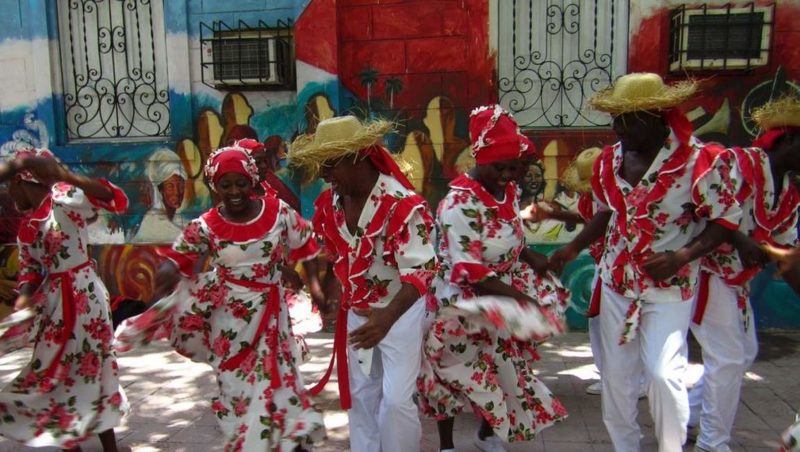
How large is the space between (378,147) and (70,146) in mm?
5741

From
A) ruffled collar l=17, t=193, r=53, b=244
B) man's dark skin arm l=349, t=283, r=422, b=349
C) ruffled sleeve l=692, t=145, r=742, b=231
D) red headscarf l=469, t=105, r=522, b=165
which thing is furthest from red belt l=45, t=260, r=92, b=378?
ruffled sleeve l=692, t=145, r=742, b=231

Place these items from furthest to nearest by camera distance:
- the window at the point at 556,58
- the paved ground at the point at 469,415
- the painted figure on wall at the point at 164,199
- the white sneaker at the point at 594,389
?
the painted figure on wall at the point at 164,199 < the window at the point at 556,58 < the white sneaker at the point at 594,389 < the paved ground at the point at 469,415

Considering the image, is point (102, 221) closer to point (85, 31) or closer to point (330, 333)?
point (85, 31)

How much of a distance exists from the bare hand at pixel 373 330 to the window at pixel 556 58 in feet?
13.9

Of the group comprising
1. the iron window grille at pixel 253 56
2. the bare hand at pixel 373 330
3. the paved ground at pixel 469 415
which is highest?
the iron window grille at pixel 253 56

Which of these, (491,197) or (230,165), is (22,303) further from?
(491,197)

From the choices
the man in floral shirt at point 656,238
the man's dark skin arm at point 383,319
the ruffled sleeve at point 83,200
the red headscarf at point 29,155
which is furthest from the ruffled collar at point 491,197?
the red headscarf at point 29,155

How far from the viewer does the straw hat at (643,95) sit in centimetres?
285

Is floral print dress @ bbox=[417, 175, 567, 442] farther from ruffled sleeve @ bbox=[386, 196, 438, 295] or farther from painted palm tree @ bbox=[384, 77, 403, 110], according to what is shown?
painted palm tree @ bbox=[384, 77, 403, 110]

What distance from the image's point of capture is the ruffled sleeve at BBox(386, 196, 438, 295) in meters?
2.70

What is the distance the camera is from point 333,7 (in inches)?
248

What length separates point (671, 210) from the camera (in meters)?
2.90

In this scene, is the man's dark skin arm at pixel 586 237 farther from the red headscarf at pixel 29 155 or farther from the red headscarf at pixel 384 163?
the red headscarf at pixel 29 155

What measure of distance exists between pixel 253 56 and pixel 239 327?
422cm
